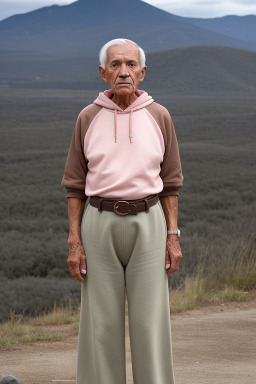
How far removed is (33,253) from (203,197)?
413 inches

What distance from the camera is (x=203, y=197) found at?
25.8 meters

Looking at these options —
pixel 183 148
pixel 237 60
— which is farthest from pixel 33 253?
pixel 237 60

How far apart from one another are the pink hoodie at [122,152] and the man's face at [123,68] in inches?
2.9

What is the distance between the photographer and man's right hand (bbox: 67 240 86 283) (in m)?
2.95

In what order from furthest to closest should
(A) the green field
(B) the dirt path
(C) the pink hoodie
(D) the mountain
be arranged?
(D) the mountain
(A) the green field
(B) the dirt path
(C) the pink hoodie

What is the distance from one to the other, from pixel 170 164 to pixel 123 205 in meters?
0.33

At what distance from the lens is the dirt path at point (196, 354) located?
4.34m

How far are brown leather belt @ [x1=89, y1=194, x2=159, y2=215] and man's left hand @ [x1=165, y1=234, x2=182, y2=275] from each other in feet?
0.68

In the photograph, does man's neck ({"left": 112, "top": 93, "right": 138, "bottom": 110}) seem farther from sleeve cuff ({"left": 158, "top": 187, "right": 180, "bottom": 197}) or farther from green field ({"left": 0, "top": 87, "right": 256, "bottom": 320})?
green field ({"left": 0, "top": 87, "right": 256, "bottom": 320})

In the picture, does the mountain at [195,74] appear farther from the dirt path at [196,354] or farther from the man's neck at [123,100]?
the man's neck at [123,100]

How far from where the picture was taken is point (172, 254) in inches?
118

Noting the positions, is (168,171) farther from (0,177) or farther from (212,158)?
(212,158)

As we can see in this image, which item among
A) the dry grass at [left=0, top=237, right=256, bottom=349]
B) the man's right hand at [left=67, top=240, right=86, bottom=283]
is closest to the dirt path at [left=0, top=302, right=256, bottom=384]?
the dry grass at [left=0, top=237, right=256, bottom=349]

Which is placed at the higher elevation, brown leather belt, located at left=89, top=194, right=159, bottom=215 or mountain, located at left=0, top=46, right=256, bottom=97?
mountain, located at left=0, top=46, right=256, bottom=97
